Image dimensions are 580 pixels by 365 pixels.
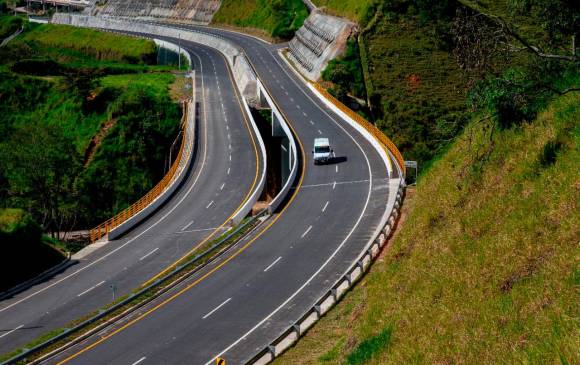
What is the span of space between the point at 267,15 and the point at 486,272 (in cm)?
11714

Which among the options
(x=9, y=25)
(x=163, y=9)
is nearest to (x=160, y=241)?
(x=163, y=9)

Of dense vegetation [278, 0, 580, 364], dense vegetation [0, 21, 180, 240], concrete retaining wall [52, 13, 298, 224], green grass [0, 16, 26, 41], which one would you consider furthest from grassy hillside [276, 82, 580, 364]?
green grass [0, 16, 26, 41]

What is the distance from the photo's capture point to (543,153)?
2203 centimetres

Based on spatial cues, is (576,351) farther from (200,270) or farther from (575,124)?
(200,270)

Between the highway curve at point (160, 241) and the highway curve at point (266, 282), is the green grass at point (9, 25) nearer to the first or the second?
the highway curve at point (160, 241)

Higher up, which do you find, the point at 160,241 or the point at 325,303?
the point at 325,303

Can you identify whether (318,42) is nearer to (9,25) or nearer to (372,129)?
(372,129)

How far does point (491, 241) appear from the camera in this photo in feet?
64.6

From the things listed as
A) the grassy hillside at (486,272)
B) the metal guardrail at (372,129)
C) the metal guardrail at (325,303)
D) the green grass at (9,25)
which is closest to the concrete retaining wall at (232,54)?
the metal guardrail at (372,129)

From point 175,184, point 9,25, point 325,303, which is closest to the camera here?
point 325,303

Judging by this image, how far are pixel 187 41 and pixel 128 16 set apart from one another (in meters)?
52.2

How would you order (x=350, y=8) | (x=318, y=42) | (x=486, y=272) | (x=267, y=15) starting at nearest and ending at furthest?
(x=486, y=272)
(x=318, y=42)
(x=350, y=8)
(x=267, y=15)

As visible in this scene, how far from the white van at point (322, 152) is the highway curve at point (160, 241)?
16.2 ft

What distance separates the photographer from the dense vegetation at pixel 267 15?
11962cm
